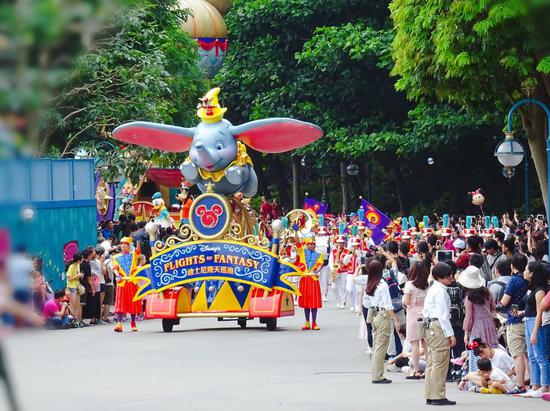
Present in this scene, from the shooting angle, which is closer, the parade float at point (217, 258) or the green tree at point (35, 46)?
the green tree at point (35, 46)

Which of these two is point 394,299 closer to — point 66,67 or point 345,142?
point 66,67

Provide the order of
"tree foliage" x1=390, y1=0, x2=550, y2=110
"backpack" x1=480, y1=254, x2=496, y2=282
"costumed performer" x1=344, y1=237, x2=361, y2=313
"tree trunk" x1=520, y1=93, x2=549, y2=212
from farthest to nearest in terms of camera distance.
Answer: "costumed performer" x1=344, y1=237, x2=361, y2=313
"tree trunk" x1=520, y1=93, x2=549, y2=212
"tree foliage" x1=390, y1=0, x2=550, y2=110
"backpack" x1=480, y1=254, x2=496, y2=282

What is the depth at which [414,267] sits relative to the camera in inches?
599

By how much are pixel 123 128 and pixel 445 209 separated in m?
24.9

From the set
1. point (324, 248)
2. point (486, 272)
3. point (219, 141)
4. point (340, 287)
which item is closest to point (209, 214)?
point (219, 141)

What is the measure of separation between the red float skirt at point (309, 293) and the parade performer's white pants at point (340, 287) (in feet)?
18.4

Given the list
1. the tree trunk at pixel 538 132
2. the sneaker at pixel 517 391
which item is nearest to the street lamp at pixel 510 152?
the tree trunk at pixel 538 132

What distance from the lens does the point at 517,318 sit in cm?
1405

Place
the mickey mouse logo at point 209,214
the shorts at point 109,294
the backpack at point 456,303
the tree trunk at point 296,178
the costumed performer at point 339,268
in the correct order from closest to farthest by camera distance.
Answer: the backpack at point 456,303 < the mickey mouse logo at point 209,214 < the shorts at point 109,294 < the costumed performer at point 339,268 < the tree trunk at point 296,178

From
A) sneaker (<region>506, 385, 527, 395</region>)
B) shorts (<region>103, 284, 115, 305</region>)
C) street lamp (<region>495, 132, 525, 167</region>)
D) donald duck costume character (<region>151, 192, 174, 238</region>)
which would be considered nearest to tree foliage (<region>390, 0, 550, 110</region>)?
street lamp (<region>495, 132, 525, 167</region>)

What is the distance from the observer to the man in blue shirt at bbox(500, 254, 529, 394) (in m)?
13.9

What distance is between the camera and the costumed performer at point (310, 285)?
73.4ft

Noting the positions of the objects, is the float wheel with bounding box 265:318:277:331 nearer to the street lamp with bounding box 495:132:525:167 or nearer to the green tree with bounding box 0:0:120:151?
the street lamp with bounding box 495:132:525:167

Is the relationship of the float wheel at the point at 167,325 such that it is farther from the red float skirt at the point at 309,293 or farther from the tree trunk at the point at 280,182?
the tree trunk at the point at 280,182
